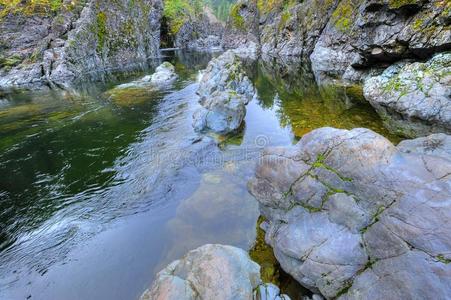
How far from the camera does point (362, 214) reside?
569cm

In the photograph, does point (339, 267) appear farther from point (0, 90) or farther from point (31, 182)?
point (0, 90)

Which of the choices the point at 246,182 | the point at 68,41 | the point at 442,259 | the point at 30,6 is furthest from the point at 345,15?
the point at 30,6

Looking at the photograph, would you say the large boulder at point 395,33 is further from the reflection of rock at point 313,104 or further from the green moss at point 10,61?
the green moss at point 10,61

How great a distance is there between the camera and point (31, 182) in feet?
41.5

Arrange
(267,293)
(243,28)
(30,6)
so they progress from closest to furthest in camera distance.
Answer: (267,293) < (30,6) < (243,28)

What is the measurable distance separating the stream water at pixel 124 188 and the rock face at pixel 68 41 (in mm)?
26882

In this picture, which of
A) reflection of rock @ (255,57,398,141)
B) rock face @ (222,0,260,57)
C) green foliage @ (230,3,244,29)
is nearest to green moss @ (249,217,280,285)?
reflection of rock @ (255,57,398,141)

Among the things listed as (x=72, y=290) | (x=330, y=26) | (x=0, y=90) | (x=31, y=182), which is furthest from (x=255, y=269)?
(x=0, y=90)

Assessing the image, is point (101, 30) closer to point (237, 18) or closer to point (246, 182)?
point (237, 18)

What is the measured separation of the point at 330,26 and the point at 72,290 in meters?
41.9

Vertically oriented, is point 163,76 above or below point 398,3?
below

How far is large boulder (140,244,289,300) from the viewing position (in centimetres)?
539

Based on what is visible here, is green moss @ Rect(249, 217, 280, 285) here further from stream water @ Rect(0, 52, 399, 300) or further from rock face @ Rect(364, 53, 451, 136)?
rock face @ Rect(364, 53, 451, 136)

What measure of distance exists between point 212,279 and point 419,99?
16.0m
